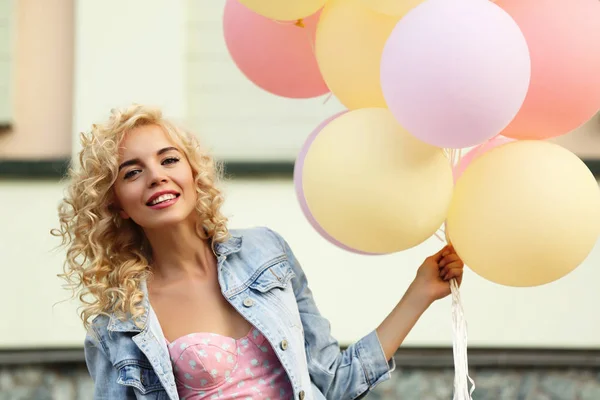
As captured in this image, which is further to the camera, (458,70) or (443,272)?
(443,272)

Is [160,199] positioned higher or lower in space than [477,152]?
lower

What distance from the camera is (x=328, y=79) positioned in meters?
2.25

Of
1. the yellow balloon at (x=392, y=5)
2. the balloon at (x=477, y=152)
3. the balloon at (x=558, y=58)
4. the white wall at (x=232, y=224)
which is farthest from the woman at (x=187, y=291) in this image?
the white wall at (x=232, y=224)

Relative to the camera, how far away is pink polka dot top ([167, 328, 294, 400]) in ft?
7.32

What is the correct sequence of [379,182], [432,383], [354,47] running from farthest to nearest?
[432,383] < [354,47] < [379,182]

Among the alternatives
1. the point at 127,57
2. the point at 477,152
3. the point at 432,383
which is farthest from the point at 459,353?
the point at 127,57

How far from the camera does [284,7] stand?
7.03 feet

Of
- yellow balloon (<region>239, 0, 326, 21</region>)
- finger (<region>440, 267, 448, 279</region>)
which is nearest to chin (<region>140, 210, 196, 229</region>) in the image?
yellow balloon (<region>239, 0, 326, 21</region>)

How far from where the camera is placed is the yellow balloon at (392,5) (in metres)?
2.04

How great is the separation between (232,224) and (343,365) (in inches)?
81.8

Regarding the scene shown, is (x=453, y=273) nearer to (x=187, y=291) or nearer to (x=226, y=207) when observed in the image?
(x=187, y=291)

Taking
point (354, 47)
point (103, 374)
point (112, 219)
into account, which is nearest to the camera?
point (354, 47)

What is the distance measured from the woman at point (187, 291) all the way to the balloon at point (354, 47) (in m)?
0.44

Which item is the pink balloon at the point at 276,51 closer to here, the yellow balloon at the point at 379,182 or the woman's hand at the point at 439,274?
the yellow balloon at the point at 379,182
